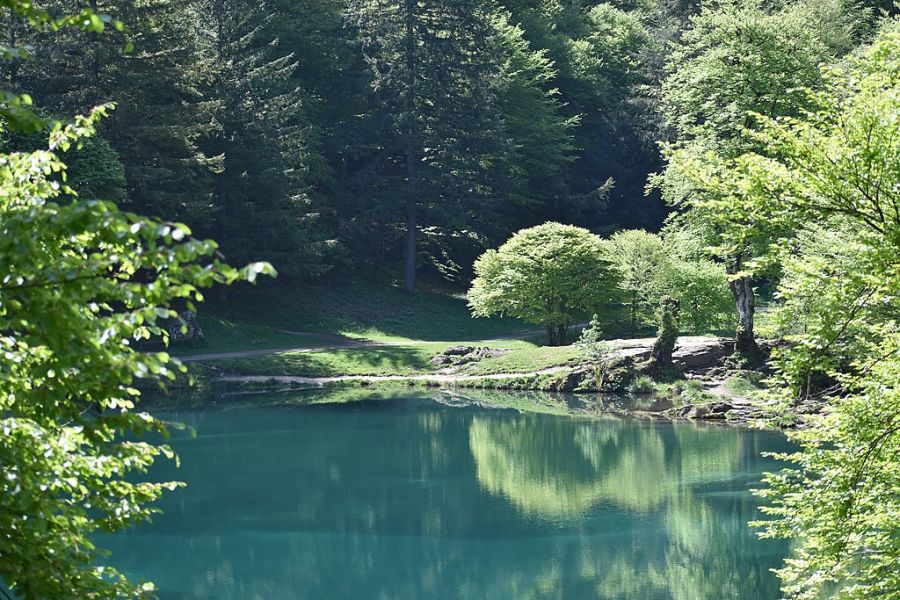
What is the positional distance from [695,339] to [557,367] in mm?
3940

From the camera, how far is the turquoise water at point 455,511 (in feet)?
48.4

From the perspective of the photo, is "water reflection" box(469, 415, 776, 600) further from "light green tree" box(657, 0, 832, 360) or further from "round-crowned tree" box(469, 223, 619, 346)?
"round-crowned tree" box(469, 223, 619, 346)

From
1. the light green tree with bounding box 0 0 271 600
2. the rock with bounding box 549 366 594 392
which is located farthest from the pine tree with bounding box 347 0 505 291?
the light green tree with bounding box 0 0 271 600

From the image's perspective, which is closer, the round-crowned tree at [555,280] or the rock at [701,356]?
the rock at [701,356]

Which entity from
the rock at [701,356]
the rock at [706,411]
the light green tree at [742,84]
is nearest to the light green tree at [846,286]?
the rock at [706,411]

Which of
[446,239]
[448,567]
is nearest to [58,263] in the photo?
[448,567]

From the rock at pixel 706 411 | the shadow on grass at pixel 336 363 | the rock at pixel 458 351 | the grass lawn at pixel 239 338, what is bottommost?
the rock at pixel 706 411

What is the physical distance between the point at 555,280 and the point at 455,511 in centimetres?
1645

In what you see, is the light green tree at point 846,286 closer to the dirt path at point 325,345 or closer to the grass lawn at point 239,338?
the dirt path at point 325,345

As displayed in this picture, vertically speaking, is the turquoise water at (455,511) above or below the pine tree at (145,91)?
below

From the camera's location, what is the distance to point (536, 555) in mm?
15766

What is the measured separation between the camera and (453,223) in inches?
1699

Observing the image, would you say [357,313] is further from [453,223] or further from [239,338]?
[239,338]

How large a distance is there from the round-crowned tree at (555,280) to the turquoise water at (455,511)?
7776 millimetres
